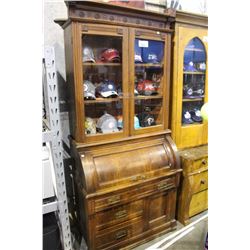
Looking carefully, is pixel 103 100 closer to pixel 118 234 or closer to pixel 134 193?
pixel 134 193

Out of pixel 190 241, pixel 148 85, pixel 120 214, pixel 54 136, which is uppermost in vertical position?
pixel 148 85

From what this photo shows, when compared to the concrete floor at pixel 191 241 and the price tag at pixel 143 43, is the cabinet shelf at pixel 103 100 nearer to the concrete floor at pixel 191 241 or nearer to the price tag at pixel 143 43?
the price tag at pixel 143 43

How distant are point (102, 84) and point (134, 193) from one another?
0.86 metres

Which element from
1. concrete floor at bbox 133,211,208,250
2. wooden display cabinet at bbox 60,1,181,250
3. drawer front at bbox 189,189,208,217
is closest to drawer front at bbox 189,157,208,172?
wooden display cabinet at bbox 60,1,181,250

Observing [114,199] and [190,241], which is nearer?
[114,199]

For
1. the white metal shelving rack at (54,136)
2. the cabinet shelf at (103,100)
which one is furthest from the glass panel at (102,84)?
the white metal shelving rack at (54,136)

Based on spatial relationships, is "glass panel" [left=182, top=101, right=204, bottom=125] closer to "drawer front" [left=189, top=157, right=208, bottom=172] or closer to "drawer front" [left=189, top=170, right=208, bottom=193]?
"drawer front" [left=189, top=157, right=208, bottom=172]

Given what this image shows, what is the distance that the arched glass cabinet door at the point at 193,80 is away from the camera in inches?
76.2

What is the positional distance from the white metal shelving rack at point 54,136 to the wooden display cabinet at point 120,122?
199 millimetres

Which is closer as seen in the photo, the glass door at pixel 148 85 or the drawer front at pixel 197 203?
the glass door at pixel 148 85

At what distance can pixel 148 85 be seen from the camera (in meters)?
1.77

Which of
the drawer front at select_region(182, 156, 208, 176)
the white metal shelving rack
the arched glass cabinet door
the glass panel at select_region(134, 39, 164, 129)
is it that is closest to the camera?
the white metal shelving rack

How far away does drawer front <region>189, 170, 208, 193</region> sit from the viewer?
187 centimetres

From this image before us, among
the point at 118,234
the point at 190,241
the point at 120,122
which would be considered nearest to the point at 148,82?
the point at 120,122
